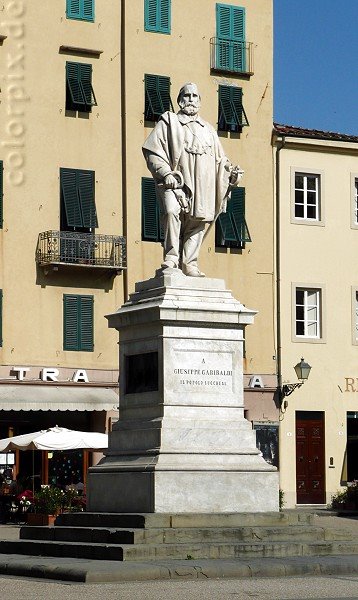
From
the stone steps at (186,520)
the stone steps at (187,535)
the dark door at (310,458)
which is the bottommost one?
the stone steps at (187,535)

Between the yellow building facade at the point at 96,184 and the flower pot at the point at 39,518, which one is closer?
the flower pot at the point at 39,518

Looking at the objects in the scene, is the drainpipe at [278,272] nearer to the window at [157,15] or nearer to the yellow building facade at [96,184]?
the yellow building facade at [96,184]

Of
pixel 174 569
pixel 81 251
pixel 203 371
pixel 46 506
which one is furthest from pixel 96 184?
pixel 174 569

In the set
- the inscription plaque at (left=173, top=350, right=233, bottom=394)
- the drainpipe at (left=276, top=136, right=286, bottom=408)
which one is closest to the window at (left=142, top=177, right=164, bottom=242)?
the drainpipe at (left=276, top=136, right=286, bottom=408)

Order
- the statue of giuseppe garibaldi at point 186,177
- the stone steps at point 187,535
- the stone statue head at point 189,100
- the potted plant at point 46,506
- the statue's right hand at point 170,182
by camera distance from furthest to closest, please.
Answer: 1. the potted plant at point 46,506
2. the stone statue head at point 189,100
3. the statue of giuseppe garibaldi at point 186,177
4. the statue's right hand at point 170,182
5. the stone steps at point 187,535

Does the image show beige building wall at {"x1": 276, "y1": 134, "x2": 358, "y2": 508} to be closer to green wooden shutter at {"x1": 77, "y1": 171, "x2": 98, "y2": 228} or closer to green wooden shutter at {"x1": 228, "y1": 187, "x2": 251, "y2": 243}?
green wooden shutter at {"x1": 228, "y1": 187, "x2": 251, "y2": 243}

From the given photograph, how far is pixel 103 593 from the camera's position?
16406 mm

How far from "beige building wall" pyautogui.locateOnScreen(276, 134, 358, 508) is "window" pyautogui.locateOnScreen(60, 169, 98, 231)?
20.9 feet

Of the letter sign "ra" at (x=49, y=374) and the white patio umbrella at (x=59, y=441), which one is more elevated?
the letter sign "ra" at (x=49, y=374)

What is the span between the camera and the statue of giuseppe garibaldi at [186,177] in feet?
75.8

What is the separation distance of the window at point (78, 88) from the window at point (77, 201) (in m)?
1.87

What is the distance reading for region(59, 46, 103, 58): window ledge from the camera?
45394mm

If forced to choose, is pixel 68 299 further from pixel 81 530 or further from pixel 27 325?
pixel 81 530

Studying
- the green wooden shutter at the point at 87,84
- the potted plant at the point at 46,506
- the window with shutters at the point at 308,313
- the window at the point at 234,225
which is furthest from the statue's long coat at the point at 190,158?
the window with shutters at the point at 308,313
